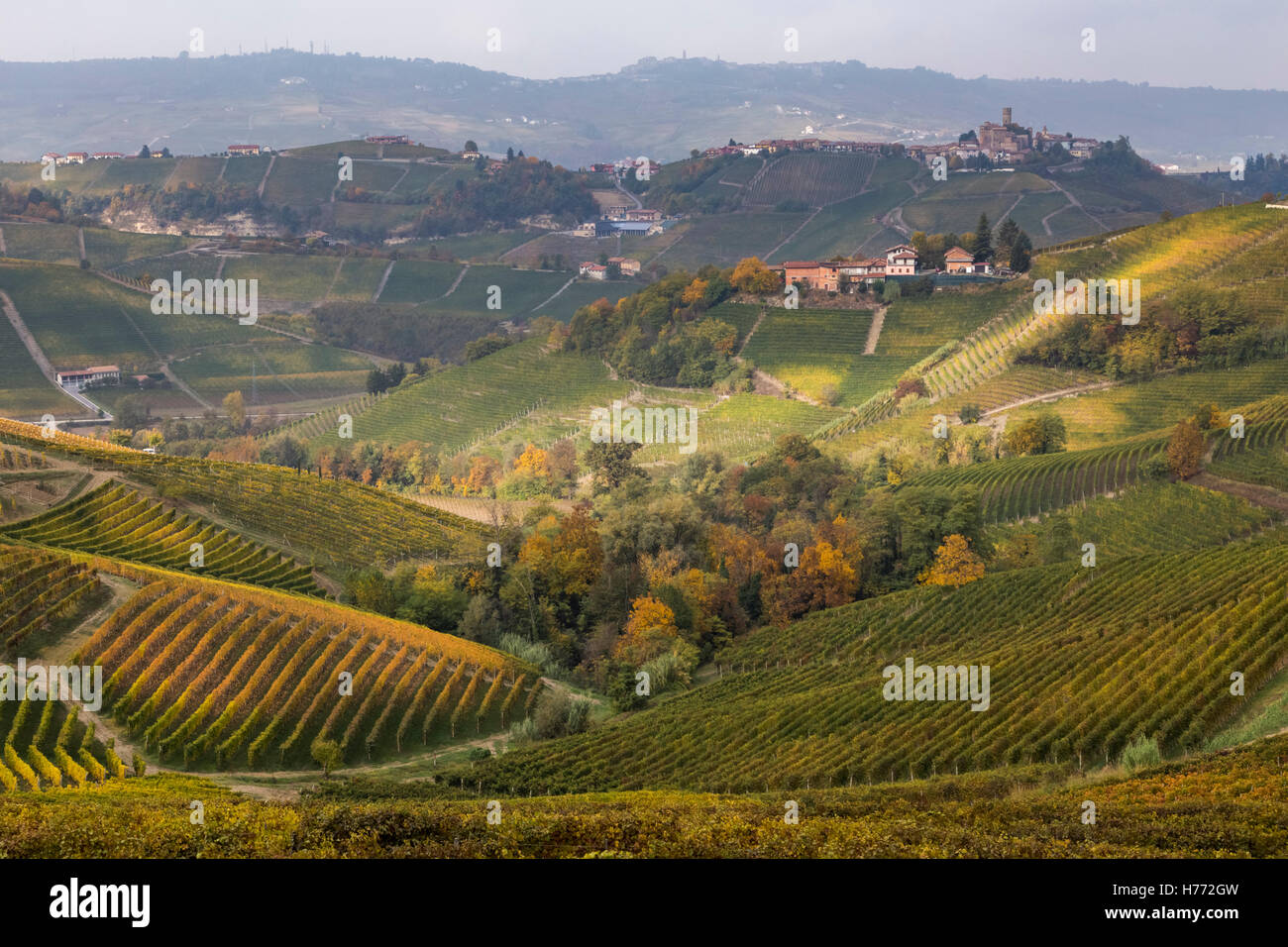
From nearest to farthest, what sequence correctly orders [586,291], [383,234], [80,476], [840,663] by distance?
[840,663]
[80,476]
[586,291]
[383,234]

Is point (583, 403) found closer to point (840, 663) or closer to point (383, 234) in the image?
point (840, 663)

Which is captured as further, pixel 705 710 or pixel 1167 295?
pixel 1167 295

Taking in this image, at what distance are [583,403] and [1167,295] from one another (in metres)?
36.3

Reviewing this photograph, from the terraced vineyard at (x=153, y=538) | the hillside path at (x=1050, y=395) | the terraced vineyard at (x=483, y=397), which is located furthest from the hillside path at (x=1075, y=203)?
the terraced vineyard at (x=153, y=538)

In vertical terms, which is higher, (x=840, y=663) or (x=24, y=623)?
(x=24, y=623)

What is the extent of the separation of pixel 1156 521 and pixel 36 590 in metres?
37.7

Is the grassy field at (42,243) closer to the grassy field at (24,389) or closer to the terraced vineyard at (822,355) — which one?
the grassy field at (24,389)

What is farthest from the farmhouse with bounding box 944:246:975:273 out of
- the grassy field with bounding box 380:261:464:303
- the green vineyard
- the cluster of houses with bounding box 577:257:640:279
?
the green vineyard

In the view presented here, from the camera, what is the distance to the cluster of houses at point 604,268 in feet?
466

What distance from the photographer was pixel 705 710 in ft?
102

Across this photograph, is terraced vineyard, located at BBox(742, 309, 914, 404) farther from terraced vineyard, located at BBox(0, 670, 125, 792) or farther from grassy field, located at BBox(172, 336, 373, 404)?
terraced vineyard, located at BBox(0, 670, 125, 792)

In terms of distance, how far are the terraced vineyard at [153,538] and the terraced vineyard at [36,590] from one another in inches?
182
